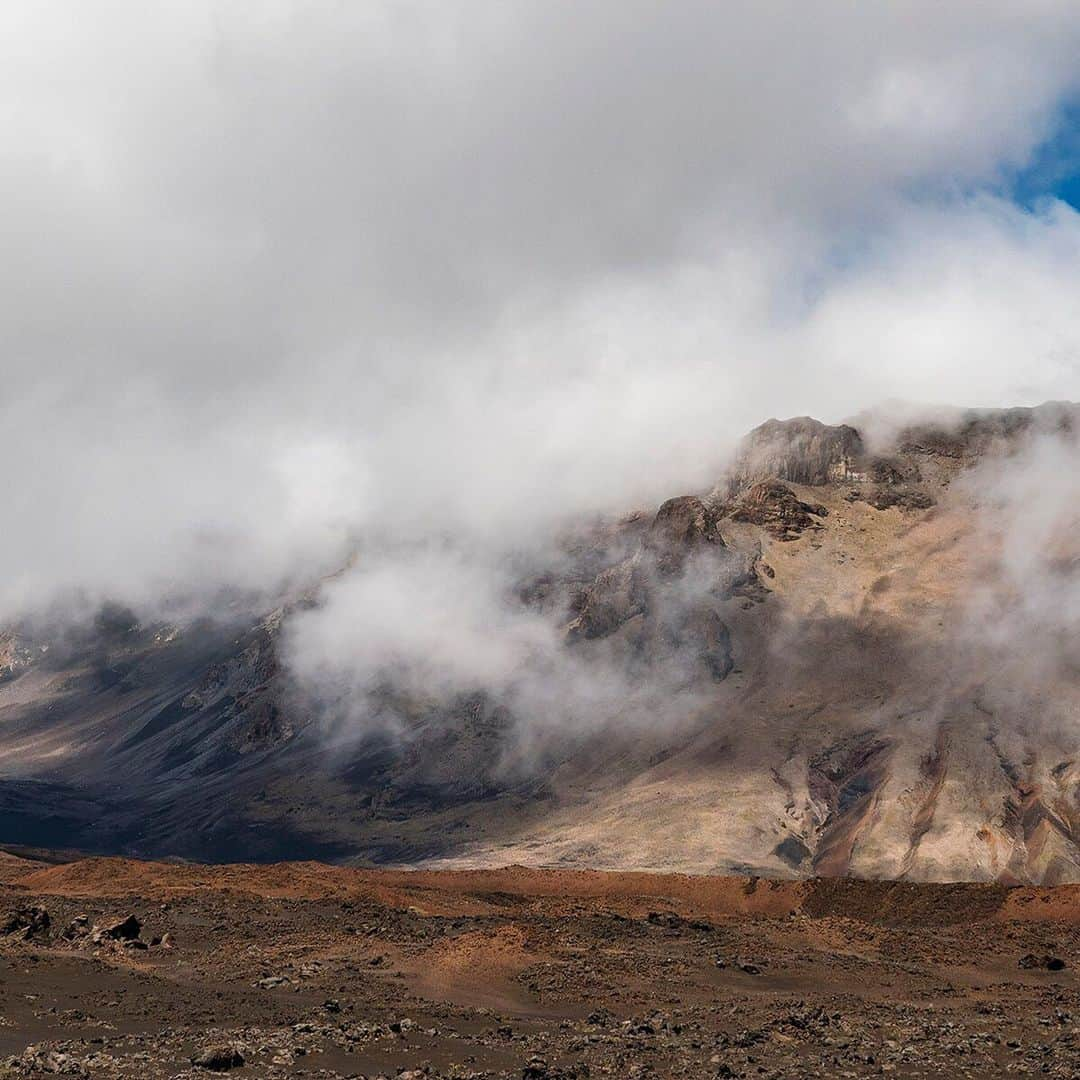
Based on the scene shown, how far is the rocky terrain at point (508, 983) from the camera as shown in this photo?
38594 millimetres

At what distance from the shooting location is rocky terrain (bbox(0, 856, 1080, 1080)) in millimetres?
38594

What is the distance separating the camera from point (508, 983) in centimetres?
5200

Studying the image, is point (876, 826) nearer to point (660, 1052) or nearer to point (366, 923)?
point (366, 923)

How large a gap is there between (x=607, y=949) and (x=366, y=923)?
36.3ft

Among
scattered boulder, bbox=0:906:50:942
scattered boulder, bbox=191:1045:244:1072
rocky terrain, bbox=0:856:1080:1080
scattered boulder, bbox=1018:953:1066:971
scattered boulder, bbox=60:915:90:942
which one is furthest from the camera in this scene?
scattered boulder, bbox=1018:953:1066:971

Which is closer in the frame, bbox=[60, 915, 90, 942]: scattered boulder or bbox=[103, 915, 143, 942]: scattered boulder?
bbox=[103, 915, 143, 942]: scattered boulder

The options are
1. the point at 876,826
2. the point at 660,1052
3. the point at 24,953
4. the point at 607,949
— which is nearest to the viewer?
the point at 660,1052

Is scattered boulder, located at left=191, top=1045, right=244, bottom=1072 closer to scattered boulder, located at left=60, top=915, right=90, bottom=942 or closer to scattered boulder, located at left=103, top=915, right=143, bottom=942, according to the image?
scattered boulder, located at left=103, top=915, right=143, bottom=942

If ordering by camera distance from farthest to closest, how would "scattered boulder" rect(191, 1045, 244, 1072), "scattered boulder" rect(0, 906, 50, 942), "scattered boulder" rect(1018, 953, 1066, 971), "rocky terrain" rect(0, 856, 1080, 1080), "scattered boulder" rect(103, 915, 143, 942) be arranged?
"scattered boulder" rect(1018, 953, 1066, 971) < "scattered boulder" rect(103, 915, 143, 942) < "scattered boulder" rect(0, 906, 50, 942) < "rocky terrain" rect(0, 856, 1080, 1080) < "scattered boulder" rect(191, 1045, 244, 1072)

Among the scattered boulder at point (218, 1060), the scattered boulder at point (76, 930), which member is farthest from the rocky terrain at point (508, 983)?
the scattered boulder at point (76, 930)

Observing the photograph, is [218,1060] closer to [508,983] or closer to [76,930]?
[508,983]

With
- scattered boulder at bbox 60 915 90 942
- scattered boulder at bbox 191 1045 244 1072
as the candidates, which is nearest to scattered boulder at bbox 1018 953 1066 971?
scattered boulder at bbox 60 915 90 942

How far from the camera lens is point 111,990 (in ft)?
148

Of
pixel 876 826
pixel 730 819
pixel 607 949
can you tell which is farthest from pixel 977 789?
pixel 607 949
